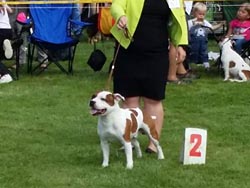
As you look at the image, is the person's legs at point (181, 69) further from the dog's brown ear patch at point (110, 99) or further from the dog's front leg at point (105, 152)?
the dog's brown ear patch at point (110, 99)

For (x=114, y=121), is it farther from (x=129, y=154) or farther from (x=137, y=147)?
(x=137, y=147)

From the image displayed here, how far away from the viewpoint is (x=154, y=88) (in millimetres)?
6105

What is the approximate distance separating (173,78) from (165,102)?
4.39ft

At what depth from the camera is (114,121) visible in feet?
18.4

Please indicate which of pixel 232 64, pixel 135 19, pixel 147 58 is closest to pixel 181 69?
pixel 232 64

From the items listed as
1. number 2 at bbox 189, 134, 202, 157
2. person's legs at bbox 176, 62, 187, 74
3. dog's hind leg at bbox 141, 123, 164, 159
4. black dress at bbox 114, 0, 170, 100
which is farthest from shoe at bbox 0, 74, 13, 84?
number 2 at bbox 189, 134, 202, 157

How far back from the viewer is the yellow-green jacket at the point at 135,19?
5.84m

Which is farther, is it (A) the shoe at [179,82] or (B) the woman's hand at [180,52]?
(A) the shoe at [179,82]

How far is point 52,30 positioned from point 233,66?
8.85ft

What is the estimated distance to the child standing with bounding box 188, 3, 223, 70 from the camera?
11.1 meters

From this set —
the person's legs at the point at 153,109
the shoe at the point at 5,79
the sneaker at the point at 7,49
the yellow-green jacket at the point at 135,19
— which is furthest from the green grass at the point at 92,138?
the yellow-green jacket at the point at 135,19

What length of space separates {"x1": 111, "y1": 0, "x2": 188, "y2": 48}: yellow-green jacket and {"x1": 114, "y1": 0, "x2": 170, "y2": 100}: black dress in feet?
0.17

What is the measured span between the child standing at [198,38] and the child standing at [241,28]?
390mm

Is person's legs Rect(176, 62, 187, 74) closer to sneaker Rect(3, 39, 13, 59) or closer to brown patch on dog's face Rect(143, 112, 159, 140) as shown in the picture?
sneaker Rect(3, 39, 13, 59)
